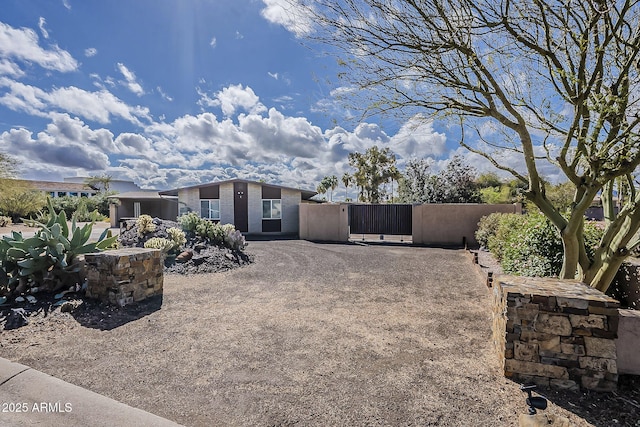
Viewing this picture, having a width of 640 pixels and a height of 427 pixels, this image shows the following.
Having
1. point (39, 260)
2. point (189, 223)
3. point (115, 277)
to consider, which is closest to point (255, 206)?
point (189, 223)

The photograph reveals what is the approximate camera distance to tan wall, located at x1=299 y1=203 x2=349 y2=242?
15180 mm

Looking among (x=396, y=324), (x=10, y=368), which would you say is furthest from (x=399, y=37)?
(x=10, y=368)

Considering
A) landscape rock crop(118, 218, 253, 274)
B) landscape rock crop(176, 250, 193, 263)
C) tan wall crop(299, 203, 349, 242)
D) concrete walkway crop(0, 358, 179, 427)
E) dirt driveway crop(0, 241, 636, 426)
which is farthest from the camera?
tan wall crop(299, 203, 349, 242)

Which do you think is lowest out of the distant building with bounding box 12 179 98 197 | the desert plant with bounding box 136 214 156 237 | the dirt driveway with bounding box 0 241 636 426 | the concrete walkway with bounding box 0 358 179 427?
the dirt driveway with bounding box 0 241 636 426

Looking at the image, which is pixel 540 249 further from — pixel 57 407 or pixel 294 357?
pixel 57 407

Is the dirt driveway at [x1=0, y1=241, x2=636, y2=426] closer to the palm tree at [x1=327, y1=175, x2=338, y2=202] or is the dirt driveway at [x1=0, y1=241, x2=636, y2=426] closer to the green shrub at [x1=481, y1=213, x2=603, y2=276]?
the green shrub at [x1=481, y1=213, x2=603, y2=276]

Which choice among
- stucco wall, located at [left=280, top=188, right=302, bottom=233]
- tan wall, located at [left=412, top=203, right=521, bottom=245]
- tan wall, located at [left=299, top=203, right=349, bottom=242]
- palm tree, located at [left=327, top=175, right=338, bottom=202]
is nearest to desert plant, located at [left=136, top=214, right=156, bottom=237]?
tan wall, located at [left=299, top=203, right=349, bottom=242]

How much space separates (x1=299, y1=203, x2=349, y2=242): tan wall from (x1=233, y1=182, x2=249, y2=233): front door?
4.77 m

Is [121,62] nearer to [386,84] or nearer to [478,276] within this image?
[386,84]

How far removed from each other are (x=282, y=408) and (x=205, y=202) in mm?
18571

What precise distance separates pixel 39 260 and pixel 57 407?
11.7ft

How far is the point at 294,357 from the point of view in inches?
135

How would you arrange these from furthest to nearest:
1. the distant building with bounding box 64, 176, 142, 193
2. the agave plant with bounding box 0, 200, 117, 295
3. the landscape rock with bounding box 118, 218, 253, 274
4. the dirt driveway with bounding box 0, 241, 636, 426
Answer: the distant building with bounding box 64, 176, 142, 193 < the landscape rock with bounding box 118, 218, 253, 274 < the agave plant with bounding box 0, 200, 117, 295 < the dirt driveway with bounding box 0, 241, 636, 426

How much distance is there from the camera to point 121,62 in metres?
9.12
